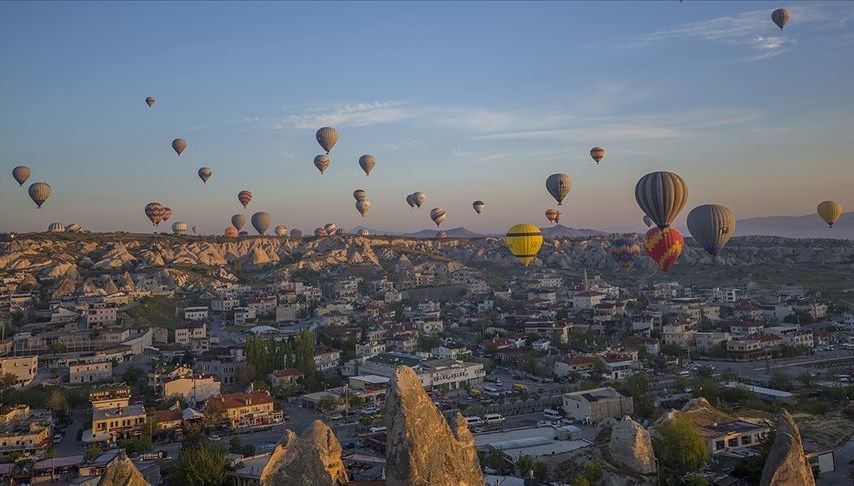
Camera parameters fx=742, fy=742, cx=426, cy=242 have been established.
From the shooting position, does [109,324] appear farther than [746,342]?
Yes

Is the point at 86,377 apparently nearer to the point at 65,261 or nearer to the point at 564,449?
the point at 564,449

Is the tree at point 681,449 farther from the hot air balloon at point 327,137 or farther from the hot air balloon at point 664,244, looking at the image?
the hot air balloon at point 327,137

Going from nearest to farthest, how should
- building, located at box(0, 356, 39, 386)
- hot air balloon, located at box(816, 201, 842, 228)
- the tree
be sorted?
the tree < building, located at box(0, 356, 39, 386) < hot air balloon, located at box(816, 201, 842, 228)

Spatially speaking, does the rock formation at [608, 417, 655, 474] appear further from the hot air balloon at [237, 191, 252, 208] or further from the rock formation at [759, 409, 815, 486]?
the hot air balloon at [237, 191, 252, 208]

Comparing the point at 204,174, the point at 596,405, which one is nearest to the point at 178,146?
the point at 204,174

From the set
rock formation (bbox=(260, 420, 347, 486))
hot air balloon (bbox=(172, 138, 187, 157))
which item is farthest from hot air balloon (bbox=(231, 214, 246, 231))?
rock formation (bbox=(260, 420, 347, 486))

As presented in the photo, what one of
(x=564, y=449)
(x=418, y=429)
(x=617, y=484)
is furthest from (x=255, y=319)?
(x=418, y=429)

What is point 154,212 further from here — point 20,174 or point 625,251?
point 625,251
